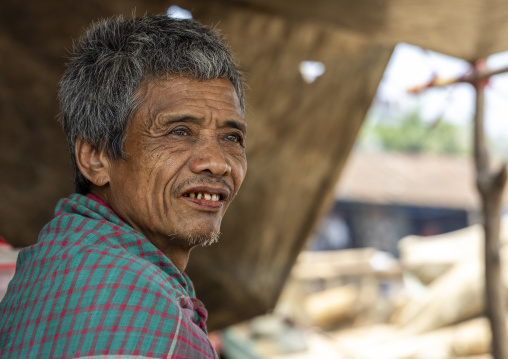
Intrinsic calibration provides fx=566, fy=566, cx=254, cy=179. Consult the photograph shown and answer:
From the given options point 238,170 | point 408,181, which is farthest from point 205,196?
point 408,181

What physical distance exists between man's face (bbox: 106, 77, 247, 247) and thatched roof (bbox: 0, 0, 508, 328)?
1.03 m

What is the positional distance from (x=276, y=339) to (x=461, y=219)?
11.5 m

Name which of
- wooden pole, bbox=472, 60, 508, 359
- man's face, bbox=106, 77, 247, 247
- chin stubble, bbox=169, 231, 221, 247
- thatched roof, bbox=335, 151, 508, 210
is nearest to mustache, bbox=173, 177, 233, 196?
man's face, bbox=106, 77, 247, 247

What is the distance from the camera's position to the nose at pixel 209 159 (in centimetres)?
132

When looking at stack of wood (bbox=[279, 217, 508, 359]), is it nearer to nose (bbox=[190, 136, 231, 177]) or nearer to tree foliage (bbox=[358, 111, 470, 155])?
nose (bbox=[190, 136, 231, 177])

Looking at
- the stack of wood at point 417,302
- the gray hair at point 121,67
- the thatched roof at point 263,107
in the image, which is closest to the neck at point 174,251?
the gray hair at point 121,67

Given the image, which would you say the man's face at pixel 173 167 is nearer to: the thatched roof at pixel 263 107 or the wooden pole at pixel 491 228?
→ the thatched roof at pixel 263 107

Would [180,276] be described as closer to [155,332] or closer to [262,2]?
[155,332]

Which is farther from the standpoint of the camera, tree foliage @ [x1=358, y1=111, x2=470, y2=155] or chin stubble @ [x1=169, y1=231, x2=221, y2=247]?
tree foliage @ [x1=358, y1=111, x2=470, y2=155]

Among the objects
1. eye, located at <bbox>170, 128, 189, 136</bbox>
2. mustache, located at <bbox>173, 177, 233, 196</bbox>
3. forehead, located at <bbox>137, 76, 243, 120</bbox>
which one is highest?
forehead, located at <bbox>137, 76, 243, 120</bbox>

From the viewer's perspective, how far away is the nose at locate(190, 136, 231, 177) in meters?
1.32

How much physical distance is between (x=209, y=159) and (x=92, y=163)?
0.30 meters

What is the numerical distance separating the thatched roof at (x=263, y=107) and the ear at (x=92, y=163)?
1142 mm

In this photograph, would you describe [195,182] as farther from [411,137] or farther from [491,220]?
[411,137]
